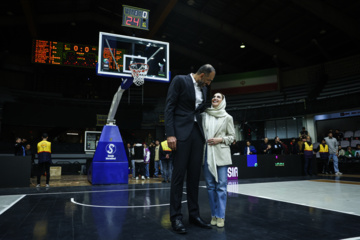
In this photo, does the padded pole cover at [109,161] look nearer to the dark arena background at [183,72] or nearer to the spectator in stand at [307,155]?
the dark arena background at [183,72]

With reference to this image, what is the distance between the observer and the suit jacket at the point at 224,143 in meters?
2.86

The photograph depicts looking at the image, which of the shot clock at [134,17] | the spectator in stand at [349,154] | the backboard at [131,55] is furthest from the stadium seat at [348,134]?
the shot clock at [134,17]

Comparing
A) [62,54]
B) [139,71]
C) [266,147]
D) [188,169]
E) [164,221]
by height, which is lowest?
[164,221]

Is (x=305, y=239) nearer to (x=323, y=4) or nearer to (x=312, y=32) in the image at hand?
(x=323, y=4)

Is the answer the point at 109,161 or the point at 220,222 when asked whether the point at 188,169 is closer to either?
the point at 220,222

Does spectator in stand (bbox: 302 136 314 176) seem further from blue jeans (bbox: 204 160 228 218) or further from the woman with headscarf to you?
blue jeans (bbox: 204 160 228 218)

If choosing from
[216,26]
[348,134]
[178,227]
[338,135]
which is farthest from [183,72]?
[178,227]

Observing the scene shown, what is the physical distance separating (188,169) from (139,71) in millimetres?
5597

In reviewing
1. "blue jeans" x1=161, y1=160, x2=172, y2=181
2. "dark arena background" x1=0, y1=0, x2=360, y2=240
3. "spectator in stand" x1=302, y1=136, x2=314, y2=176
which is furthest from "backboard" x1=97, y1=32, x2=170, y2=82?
"spectator in stand" x1=302, y1=136, x2=314, y2=176

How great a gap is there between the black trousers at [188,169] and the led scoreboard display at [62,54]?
11.9m

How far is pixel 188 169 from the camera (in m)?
2.89

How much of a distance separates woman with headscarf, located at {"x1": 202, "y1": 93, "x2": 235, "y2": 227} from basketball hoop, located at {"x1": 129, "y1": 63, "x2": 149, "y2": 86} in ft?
16.8

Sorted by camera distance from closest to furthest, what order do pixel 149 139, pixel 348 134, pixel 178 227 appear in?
1. pixel 178 227
2. pixel 348 134
3. pixel 149 139

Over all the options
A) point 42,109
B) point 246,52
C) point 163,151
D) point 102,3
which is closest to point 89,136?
point 163,151
